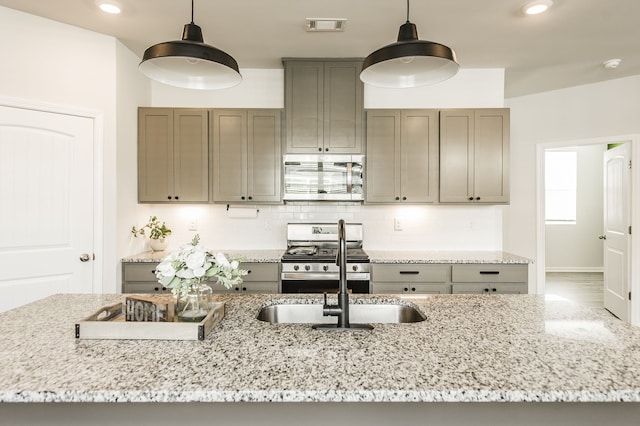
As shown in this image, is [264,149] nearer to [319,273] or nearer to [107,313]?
[319,273]

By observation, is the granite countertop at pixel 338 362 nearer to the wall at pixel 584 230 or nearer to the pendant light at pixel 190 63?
the pendant light at pixel 190 63

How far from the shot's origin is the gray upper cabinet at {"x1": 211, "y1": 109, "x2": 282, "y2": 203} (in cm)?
355

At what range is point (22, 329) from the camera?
56.1 inches

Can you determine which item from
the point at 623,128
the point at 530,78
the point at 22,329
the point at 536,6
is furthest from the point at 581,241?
the point at 22,329

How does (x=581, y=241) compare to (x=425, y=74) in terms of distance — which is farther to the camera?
(x=581, y=241)

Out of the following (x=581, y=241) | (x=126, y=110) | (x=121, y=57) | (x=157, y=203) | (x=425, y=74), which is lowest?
(x=581, y=241)

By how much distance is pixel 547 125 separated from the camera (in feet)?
14.7

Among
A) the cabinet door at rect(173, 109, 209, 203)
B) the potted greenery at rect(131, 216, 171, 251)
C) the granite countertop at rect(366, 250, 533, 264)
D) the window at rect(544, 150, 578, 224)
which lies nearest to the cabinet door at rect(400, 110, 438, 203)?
the granite countertop at rect(366, 250, 533, 264)

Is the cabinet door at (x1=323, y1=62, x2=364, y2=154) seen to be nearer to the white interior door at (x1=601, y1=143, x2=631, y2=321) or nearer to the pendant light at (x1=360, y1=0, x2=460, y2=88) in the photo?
the pendant light at (x1=360, y1=0, x2=460, y2=88)

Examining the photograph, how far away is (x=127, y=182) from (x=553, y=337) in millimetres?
3352

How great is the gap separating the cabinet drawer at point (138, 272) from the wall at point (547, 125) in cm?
412

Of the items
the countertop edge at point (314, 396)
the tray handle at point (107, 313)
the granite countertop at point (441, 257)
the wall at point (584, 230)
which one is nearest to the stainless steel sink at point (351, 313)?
the tray handle at point (107, 313)

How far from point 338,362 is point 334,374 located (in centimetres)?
8

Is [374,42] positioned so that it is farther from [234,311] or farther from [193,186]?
[234,311]
